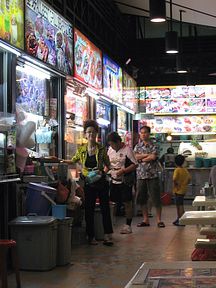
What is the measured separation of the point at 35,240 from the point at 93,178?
1758 millimetres

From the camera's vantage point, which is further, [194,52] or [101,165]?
[194,52]

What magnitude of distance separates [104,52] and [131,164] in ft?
12.0

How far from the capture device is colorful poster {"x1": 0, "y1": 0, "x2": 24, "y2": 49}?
228 inches

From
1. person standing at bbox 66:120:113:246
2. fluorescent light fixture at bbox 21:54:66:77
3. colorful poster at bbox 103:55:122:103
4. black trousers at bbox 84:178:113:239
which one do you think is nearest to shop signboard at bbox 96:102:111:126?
colorful poster at bbox 103:55:122:103

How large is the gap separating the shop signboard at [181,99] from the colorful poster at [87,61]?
20.8 feet

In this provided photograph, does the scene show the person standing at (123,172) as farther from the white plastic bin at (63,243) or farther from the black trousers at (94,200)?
the white plastic bin at (63,243)

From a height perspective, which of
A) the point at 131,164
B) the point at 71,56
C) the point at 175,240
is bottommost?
the point at 175,240

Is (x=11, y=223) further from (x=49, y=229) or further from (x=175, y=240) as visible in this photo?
(x=175, y=240)

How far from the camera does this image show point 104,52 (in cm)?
1154

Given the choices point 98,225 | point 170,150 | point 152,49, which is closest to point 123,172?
point 98,225

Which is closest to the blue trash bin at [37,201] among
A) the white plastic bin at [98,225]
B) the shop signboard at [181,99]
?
the white plastic bin at [98,225]

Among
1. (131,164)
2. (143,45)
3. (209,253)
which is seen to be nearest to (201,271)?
(209,253)

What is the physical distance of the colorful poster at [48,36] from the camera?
22.0ft

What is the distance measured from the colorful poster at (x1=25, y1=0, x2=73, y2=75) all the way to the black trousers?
6.00 feet
